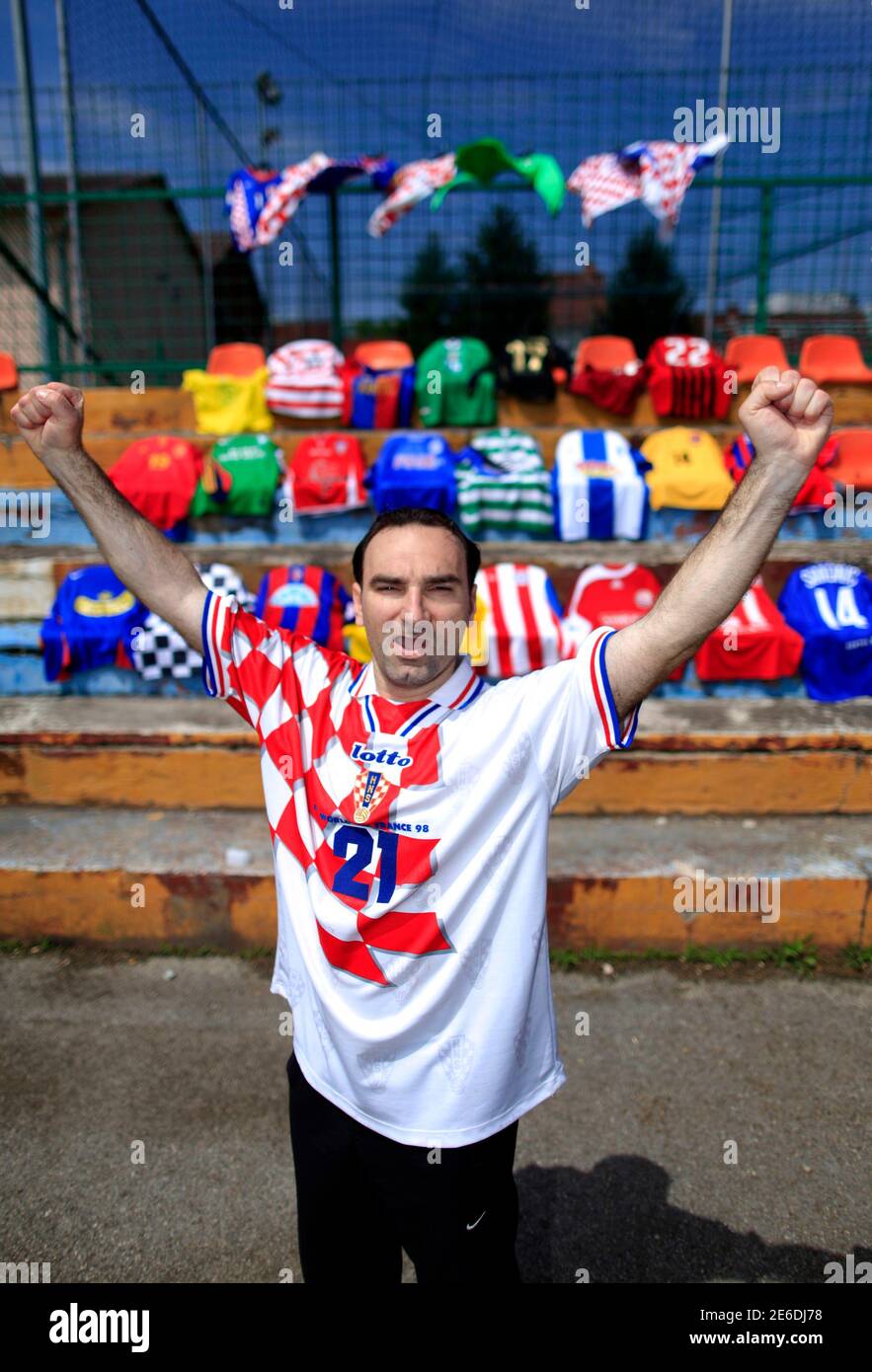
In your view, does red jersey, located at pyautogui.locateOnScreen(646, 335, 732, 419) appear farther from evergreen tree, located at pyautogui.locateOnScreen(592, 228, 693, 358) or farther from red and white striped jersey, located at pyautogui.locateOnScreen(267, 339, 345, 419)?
red and white striped jersey, located at pyautogui.locateOnScreen(267, 339, 345, 419)

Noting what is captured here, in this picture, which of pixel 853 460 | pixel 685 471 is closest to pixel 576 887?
pixel 685 471

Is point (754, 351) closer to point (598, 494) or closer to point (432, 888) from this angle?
point (598, 494)

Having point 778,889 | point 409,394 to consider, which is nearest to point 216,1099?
point 778,889

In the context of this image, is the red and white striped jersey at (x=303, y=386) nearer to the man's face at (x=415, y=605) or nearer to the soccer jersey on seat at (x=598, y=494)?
the soccer jersey on seat at (x=598, y=494)

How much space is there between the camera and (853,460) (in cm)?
638

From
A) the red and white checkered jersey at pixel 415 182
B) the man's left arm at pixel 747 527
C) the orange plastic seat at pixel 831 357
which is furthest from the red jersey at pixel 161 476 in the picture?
the man's left arm at pixel 747 527

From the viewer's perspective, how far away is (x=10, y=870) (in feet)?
12.8

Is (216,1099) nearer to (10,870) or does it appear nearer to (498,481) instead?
(10,870)

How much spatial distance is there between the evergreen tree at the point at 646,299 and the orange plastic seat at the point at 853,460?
Result: 99.8 inches

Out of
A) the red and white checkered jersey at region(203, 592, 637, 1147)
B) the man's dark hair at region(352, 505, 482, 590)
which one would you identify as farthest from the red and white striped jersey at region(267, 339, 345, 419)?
the red and white checkered jersey at region(203, 592, 637, 1147)

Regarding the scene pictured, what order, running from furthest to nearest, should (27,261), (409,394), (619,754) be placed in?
1. (27,261)
2. (409,394)
3. (619,754)

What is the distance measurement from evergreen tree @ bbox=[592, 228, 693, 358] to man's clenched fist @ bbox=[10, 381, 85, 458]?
24.3ft

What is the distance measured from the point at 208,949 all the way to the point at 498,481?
11.8ft

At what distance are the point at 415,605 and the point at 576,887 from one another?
2.51 m
